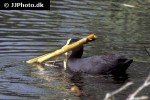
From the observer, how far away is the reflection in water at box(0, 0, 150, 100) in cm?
966

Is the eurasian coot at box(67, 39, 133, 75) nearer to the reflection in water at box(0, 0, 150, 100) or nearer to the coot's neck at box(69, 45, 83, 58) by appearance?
the reflection in water at box(0, 0, 150, 100)

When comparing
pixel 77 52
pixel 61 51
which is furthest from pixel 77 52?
pixel 61 51

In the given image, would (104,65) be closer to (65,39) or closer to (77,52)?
(77,52)

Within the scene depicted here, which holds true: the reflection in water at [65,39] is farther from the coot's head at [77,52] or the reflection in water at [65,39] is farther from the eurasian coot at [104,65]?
the coot's head at [77,52]

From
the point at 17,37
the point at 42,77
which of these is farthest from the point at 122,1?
the point at 42,77

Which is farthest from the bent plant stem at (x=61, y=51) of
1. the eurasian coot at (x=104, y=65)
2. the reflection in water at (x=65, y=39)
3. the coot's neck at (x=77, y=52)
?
the coot's neck at (x=77, y=52)

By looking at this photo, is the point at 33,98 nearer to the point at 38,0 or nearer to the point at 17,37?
the point at 17,37

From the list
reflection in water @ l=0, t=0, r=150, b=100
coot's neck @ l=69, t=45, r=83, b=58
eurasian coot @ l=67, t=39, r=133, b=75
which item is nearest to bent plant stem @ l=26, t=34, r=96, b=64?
reflection in water @ l=0, t=0, r=150, b=100

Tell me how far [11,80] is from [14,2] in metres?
6.31

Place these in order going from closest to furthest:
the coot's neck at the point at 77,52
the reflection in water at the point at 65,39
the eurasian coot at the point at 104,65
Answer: the reflection in water at the point at 65,39 < the eurasian coot at the point at 104,65 < the coot's neck at the point at 77,52

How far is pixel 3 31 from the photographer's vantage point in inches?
538

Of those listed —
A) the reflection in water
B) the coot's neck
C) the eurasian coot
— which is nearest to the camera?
the reflection in water

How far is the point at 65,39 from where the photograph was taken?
12945 mm

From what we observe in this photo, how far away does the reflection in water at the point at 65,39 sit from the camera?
380 inches
